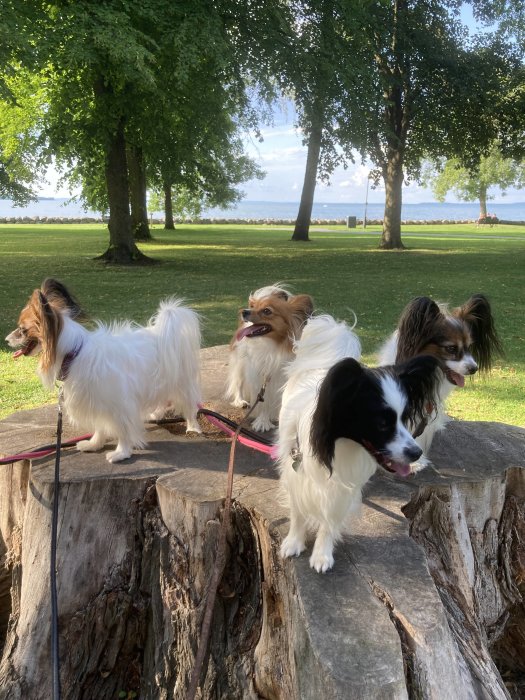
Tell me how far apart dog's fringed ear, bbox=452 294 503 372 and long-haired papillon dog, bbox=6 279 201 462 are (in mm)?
1714

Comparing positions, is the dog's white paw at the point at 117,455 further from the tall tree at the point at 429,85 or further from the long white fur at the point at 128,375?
the tall tree at the point at 429,85

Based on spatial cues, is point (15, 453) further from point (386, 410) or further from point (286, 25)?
point (286, 25)

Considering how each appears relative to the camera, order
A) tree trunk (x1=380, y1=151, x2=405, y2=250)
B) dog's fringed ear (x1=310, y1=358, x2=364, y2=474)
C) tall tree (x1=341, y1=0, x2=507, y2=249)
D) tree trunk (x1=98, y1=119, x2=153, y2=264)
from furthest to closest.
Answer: tree trunk (x1=380, y1=151, x2=405, y2=250) < tall tree (x1=341, y1=0, x2=507, y2=249) < tree trunk (x1=98, y1=119, x2=153, y2=264) < dog's fringed ear (x1=310, y1=358, x2=364, y2=474)

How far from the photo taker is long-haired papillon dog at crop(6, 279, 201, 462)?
3148mm

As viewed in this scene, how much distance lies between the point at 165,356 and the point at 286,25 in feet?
43.6

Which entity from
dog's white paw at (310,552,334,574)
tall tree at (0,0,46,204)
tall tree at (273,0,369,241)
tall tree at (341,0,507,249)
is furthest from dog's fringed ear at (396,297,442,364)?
tall tree at (341,0,507,249)

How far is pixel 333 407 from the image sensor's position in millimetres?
2070

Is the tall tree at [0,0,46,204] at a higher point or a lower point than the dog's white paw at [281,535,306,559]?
higher

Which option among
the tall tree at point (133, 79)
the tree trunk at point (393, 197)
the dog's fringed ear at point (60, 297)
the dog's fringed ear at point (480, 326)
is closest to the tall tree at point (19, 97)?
the tall tree at point (133, 79)

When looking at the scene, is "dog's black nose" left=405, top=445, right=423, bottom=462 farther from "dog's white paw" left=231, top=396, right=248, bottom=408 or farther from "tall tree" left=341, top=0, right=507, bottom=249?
"tall tree" left=341, top=0, right=507, bottom=249

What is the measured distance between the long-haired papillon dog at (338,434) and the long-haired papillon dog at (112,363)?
1.11 meters

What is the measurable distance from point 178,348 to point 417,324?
146 cm

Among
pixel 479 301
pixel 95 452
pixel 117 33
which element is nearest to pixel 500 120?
pixel 117 33

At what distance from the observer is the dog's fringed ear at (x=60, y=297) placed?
3.28m
